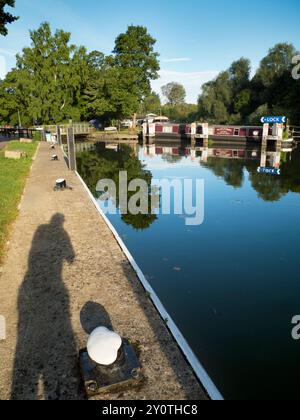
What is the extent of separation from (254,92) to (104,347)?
2561 inches

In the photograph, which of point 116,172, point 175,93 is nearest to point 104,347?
point 116,172

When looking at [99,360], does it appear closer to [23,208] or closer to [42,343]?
[42,343]

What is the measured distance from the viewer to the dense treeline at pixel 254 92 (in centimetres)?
5107

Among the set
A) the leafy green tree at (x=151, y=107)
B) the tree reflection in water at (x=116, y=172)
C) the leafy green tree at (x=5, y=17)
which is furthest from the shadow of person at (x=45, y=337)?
the leafy green tree at (x=151, y=107)

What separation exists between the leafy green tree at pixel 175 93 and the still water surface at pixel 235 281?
133m

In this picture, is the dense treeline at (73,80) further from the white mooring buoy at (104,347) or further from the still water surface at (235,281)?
the white mooring buoy at (104,347)

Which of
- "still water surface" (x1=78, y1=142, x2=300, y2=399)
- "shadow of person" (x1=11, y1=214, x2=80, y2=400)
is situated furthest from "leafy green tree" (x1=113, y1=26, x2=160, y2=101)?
"shadow of person" (x1=11, y1=214, x2=80, y2=400)

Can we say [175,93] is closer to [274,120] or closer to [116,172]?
[274,120]

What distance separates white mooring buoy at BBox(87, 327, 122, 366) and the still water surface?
183 centimetres

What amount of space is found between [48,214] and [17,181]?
19.6 ft

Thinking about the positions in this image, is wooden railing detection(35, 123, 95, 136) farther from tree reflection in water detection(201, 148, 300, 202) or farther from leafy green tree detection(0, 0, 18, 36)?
leafy green tree detection(0, 0, 18, 36)

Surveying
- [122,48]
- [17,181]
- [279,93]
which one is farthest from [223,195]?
[122,48]

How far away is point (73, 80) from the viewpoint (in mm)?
55656

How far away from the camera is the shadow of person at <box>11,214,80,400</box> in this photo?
3.97 meters
